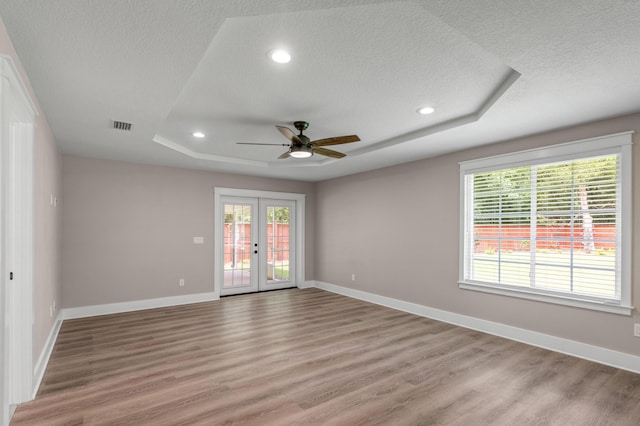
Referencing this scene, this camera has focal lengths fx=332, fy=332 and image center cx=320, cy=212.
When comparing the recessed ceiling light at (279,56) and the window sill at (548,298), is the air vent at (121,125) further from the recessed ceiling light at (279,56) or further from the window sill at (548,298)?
the window sill at (548,298)

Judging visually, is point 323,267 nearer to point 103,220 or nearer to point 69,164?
point 103,220

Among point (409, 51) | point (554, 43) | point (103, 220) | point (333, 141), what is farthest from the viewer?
point (103, 220)

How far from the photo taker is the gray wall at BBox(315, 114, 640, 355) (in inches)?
136

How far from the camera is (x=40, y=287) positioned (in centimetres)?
311

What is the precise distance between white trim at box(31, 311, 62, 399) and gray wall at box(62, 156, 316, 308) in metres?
1.00

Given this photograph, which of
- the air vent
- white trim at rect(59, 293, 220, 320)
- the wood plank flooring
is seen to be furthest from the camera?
white trim at rect(59, 293, 220, 320)

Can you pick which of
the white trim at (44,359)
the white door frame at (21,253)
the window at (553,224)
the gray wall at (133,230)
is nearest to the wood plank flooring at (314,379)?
the white trim at (44,359)

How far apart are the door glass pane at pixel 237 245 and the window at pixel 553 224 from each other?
4.21m

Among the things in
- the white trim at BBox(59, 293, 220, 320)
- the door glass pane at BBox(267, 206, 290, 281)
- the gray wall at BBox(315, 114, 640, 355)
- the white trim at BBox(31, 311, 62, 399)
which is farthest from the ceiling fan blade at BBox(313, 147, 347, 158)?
the white trim at BBox(59, 293, 220, 320)

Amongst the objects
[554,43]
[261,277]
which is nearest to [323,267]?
[261,277]

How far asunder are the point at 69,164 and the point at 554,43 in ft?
19.9

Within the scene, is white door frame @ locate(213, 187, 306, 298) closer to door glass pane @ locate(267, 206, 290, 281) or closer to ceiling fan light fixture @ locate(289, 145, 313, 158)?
door glass pane @ locate(267, 206, 290, 281)

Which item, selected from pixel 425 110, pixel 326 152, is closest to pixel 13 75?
pixel 326 152

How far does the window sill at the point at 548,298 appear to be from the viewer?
3301mm
